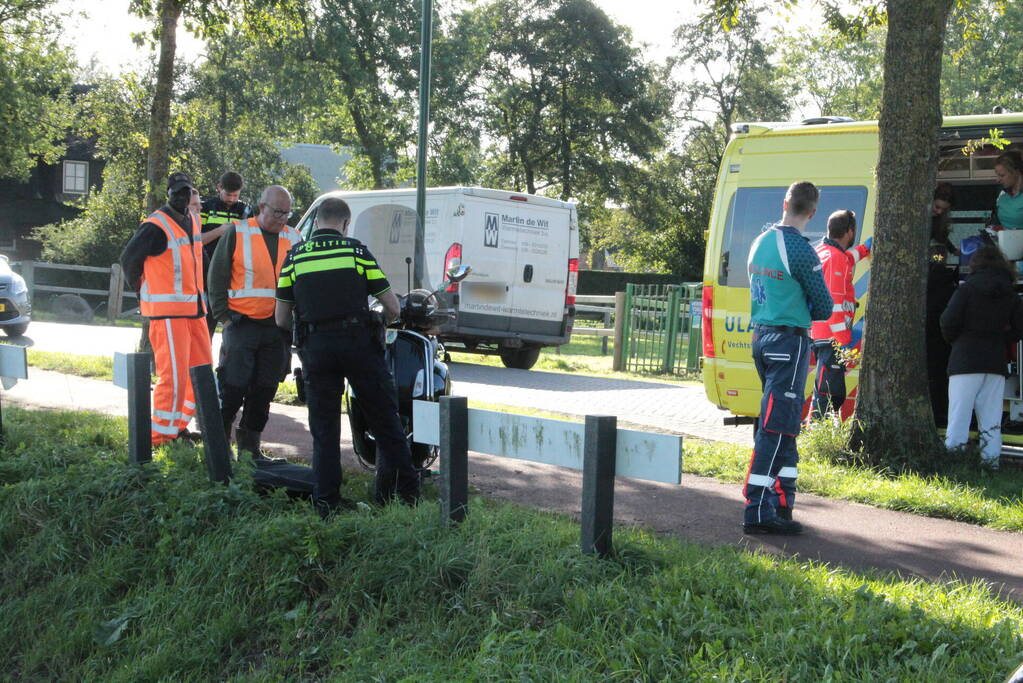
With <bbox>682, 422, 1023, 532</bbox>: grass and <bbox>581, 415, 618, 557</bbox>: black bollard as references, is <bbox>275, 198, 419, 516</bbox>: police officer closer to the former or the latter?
<bbox>581, 415, 618, 557</bbox>: black bollard

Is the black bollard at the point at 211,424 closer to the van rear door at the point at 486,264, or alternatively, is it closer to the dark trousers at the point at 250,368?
the dark trousers at the point at 250,368

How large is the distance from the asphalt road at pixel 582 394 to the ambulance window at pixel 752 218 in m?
1.53

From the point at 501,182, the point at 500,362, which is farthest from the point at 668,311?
the point at 501,182

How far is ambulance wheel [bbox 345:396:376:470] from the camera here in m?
6.84

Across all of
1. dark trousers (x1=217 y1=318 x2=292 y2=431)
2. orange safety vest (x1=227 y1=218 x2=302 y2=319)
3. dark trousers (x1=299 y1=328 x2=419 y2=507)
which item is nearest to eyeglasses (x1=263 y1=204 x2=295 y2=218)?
orange safety vest (x1=227 y1=218 x2=302 y2=319)

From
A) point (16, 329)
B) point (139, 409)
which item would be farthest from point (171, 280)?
point (16, 329)

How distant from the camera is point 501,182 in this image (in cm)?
4500

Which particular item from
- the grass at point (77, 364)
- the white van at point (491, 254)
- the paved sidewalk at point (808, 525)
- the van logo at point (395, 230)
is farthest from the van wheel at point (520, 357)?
the paved sidewalk at point (808, 525)

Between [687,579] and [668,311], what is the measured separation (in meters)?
13.4

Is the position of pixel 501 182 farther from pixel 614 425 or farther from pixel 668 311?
pixel 614 425

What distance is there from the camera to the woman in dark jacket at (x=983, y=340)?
8109 mm

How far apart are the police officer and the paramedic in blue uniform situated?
1911 mm

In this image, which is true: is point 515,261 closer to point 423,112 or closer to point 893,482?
point 423,112

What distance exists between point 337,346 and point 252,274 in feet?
5.67
